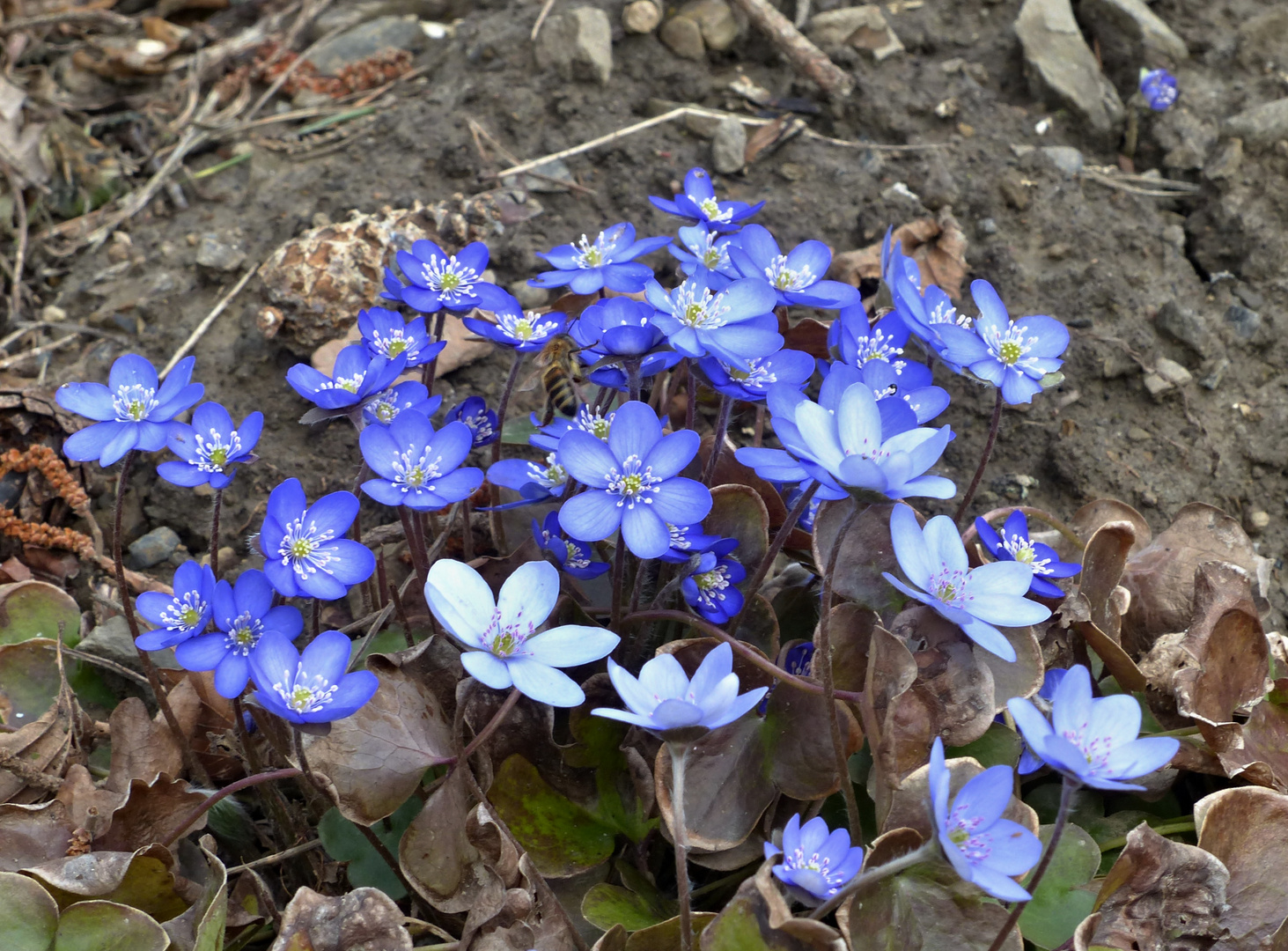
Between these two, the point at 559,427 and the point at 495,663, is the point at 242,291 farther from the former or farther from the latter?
the point at 495,663

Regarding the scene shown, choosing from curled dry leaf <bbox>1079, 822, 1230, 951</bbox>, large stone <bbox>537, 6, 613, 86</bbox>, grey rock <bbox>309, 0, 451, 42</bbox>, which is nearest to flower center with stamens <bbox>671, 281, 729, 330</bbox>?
curled dry leaf <bbox>1079, 822, 1230, 951</bbox>

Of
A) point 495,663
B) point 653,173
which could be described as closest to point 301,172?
point 653,173

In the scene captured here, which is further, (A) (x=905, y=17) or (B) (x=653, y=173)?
(A) (x=905, y=17)

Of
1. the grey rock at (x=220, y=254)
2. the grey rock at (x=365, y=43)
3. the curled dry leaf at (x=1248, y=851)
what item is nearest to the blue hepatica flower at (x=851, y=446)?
the curled dry leaf at (x=1248, y=851)

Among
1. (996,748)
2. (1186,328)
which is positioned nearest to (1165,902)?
(996,748)

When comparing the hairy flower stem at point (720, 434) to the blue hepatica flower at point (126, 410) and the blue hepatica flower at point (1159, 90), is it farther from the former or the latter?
the blue hepatica flower at point (1159, 90)

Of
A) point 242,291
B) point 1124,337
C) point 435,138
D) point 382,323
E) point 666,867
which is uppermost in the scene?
point 382,323
